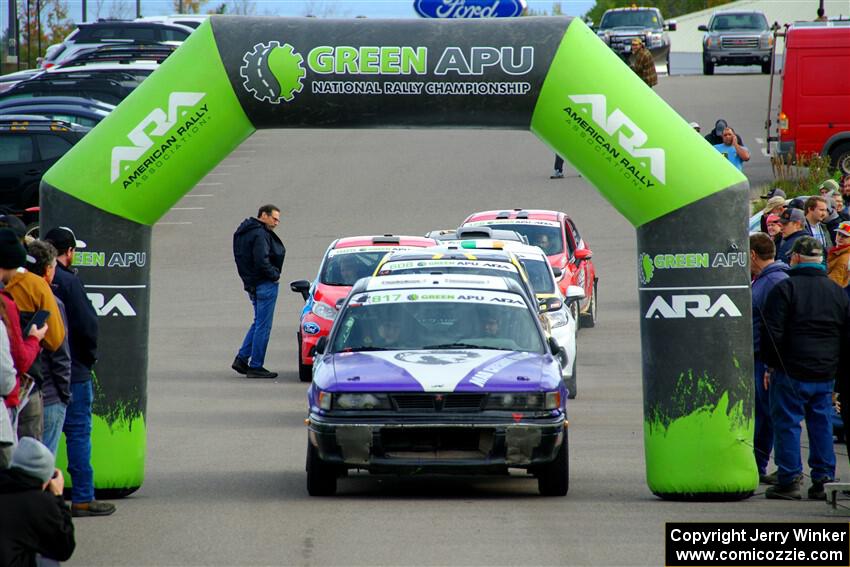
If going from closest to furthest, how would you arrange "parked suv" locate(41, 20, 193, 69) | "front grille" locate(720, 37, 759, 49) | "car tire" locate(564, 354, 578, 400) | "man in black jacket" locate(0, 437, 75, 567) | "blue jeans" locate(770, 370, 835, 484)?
"man in black jacket" locate(0, 437, 75, 567) < "blue jeans" locate(770, 370, 835, 484) < "car tire" locate(564, 354, 578, 400) < "parked suv" locate(41, 20, 193, 69) < "front grille" locate(720, 37, 759, 49)

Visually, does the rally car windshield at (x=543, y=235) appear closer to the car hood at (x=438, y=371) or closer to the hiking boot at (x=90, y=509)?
the car hood at (x=438, y=371)

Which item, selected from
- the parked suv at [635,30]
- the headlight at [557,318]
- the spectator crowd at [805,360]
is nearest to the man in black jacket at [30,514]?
the spectator crowd at [805,360]

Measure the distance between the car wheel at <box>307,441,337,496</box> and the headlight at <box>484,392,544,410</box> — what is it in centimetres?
123

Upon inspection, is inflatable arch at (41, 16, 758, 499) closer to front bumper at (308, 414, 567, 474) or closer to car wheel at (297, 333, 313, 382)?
front bumper at (308, 414, 567, 474)

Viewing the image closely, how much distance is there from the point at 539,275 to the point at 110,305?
7.46m

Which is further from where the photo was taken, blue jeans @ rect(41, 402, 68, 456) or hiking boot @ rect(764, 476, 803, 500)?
hiking boot @ rect(764, 476, 803, 500)

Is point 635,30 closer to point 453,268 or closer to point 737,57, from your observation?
point 737,57

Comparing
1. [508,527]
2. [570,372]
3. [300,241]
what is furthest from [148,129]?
[300,241]

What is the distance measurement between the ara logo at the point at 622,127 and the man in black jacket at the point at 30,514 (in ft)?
17.3

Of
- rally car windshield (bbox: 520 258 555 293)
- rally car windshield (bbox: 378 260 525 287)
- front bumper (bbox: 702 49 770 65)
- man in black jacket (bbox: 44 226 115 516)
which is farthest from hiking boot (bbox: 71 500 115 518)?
front bumper (bbox: 702 49 770 65)

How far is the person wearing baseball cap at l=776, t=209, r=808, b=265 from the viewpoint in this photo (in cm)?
1361

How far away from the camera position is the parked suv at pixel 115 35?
131 ft

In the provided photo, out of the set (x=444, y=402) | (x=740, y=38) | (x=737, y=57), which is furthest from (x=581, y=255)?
(x=737, y=57)

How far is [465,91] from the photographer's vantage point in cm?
1103
